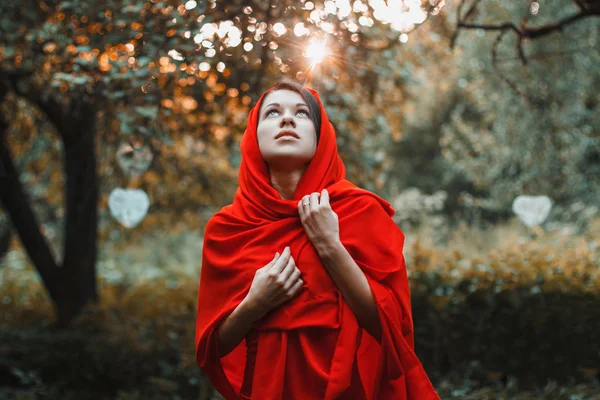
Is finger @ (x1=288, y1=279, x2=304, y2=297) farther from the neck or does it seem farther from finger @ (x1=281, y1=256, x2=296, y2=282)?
the neck

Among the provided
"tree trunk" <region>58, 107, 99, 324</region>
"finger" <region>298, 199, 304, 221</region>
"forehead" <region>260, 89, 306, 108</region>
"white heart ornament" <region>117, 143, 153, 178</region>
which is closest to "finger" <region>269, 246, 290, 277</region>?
"finger" <region>298, 199, 304, 221</region>

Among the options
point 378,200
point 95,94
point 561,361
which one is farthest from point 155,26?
point 561,361

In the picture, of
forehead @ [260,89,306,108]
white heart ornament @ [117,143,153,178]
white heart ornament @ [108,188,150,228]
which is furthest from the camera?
white heart ornament @ [108,188,150,228]

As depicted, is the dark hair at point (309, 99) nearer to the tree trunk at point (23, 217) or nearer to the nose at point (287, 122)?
the nose at point (287, 122)

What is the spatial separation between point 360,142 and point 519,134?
5.58 m

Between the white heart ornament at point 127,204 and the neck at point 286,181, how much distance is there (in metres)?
3.51

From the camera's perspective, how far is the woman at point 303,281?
2.04 metres

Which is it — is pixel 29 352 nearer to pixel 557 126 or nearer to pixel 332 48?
pixel 332 48

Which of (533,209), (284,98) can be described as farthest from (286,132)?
(533,209)

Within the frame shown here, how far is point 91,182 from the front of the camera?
6129 millimetres

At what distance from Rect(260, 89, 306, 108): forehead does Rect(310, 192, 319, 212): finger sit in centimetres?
40

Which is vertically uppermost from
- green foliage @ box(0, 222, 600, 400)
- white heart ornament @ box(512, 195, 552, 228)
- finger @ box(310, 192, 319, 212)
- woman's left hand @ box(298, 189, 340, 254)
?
finger @ box(310, 192, 319, 212)

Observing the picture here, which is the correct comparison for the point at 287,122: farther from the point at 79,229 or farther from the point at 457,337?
the point at 79,229

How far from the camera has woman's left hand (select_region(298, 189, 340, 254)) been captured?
6.71ft
